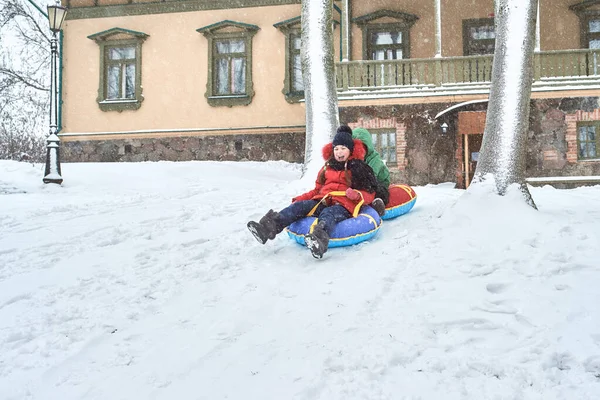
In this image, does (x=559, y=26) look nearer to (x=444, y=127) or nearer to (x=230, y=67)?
(x=444, y=127)

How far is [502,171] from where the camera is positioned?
536cm

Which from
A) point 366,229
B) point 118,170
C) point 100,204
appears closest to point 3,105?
point 118,170

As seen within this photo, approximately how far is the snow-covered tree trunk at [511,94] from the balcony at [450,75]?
755 centimetres

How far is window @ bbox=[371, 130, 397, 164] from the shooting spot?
1341 cm

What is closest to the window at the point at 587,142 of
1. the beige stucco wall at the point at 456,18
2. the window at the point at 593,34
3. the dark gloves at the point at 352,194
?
the window at the point at 593,34

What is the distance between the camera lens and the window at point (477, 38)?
14781 millimetres

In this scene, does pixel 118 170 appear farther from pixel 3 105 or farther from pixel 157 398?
pixel 3 105

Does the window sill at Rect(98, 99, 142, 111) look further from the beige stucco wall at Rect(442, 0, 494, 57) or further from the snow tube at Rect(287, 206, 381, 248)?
the snow tube at Rect(287, 206, 381, 248)

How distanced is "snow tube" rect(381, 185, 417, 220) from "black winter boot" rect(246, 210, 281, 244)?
1.49 metres

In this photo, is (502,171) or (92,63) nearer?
(502,171)

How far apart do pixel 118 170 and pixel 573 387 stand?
34.3 ft

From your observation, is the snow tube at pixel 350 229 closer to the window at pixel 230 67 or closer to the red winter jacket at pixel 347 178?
the red winter jacket at pixel 347 178

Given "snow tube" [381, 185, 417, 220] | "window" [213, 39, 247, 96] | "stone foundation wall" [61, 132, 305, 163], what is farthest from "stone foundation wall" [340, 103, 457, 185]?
"snow tube" [381, 185, 417, 220]

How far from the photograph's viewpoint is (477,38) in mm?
14812
